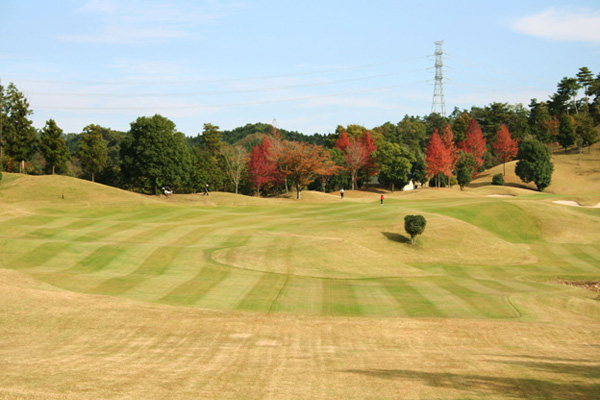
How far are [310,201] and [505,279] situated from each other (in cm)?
4565

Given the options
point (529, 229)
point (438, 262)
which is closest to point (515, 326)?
point (438, 262)

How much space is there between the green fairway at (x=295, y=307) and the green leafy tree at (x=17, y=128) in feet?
128

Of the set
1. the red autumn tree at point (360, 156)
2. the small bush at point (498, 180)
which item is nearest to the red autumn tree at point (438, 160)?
the small bush at point (498, 180)

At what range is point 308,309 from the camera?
24.2m

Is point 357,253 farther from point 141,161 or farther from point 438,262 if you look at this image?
point 141,161

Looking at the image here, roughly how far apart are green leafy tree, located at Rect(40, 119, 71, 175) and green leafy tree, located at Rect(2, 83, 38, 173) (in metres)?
2.50

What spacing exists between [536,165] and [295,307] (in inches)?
3591

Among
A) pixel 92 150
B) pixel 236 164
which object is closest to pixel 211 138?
pixel 236 164

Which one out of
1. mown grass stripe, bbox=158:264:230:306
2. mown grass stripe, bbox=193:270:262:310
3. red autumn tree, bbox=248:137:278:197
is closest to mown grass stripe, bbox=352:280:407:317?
mown grass stripe, bbox=193:270:262:310

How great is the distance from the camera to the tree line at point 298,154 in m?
85.1

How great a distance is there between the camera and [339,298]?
26.8m

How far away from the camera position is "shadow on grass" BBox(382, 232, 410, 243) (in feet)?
153

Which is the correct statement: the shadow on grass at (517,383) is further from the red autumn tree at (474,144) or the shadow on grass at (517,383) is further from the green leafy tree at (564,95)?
the green leafy tree at (564,95)

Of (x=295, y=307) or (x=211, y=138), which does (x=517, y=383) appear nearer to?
(x=295, y=307)
